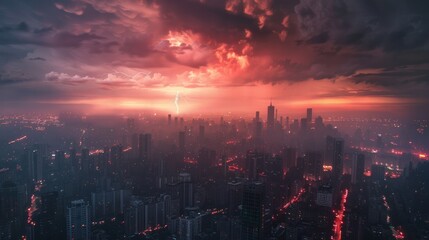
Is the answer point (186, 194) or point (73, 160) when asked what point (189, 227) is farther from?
point (73, 160)

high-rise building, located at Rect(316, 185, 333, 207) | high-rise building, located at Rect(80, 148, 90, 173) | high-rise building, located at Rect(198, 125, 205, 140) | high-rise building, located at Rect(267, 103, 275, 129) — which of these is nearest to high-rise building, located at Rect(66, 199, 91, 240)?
high-rise building, located at Rect(80, 148, 90, 173)

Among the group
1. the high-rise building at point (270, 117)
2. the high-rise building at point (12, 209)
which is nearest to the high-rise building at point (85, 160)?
the high-rise building at point (12, 209)

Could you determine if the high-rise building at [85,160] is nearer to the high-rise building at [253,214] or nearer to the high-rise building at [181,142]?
the high-rise building at [181,142]

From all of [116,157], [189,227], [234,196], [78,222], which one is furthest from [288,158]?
[78,222]

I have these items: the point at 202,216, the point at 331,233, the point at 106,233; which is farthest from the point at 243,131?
the point at 106,233

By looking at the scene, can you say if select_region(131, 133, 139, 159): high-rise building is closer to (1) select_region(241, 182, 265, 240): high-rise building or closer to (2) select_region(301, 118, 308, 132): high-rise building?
(1) select_region(241, 182, 265, 240): high-rise building

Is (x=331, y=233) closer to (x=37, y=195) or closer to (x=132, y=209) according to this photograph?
(x=132, y=209)
